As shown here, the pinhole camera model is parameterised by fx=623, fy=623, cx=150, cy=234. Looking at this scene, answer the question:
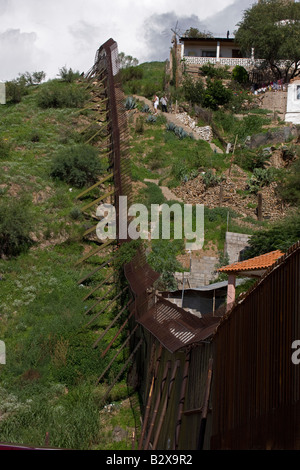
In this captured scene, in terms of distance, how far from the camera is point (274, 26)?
127 feet

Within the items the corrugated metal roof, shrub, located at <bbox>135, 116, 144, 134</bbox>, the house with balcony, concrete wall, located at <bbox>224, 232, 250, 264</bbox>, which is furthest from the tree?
the corrugated metal roof

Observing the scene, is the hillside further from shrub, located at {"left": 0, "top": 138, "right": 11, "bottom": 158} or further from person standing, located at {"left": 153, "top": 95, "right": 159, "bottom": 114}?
person standing, located at {"left": 153, "top": 95, "right": 159, "bottom": 114}

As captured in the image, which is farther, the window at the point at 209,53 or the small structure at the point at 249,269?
the window at the point at 209,53

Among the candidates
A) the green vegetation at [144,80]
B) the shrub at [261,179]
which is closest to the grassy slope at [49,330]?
the shrub at [261,179]

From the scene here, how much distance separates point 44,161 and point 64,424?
16.6m

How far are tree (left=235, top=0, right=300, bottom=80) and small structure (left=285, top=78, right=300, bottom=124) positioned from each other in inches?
106

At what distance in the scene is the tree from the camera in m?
38.5

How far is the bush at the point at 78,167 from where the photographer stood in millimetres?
25234

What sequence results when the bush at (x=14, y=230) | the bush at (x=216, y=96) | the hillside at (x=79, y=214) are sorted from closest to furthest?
the hillside at (x=79, y=214), the bush at (x=14, y=230), the bush at (x=216, y=96)

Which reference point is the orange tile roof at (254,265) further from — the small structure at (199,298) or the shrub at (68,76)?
the shrub at (68,76)

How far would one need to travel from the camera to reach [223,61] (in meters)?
42.2

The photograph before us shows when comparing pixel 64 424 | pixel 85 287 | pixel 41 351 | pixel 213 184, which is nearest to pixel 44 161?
pixel 213 184

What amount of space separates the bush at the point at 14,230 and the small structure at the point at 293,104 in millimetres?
20121

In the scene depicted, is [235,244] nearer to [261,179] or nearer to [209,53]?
[261,179]
